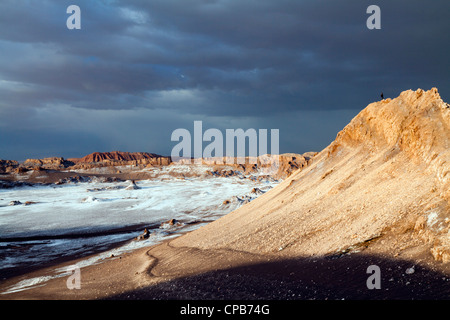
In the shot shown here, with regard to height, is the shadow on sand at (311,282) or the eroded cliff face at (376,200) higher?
the eroded cliff face at (376,200)

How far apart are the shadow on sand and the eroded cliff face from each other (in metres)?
0.58

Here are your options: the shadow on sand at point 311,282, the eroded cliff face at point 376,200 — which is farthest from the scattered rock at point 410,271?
the eroded cliff face at point 376,200

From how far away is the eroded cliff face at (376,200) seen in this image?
782 centimetres

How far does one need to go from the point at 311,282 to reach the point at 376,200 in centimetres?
461

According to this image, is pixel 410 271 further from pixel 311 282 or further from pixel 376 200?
pixel 376 200

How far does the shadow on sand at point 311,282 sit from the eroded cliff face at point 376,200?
584mm

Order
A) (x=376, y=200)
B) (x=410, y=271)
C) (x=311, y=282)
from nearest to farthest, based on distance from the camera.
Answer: (x=410, y=271), (x=311, y=282), (x=376, y=200)

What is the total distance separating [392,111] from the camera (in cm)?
1373

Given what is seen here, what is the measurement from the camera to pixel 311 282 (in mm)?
7094

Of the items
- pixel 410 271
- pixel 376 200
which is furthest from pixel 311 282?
pixel 376 200

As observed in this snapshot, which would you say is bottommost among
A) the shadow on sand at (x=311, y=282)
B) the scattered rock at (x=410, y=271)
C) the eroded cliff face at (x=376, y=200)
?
the shadow on sand at (x=311, y=282)

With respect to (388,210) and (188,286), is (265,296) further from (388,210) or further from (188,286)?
(388,210)

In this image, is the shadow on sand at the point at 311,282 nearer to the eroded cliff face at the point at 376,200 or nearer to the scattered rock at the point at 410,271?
the scattered rock at the point at 410,271

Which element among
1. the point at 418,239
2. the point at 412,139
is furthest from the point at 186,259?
the point at 412,139
